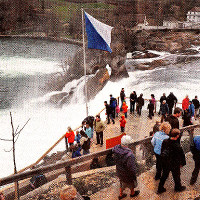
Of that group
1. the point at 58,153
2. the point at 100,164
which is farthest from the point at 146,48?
the point at 100,164

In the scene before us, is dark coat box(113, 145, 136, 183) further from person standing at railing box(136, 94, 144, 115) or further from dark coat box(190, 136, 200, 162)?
person standing at railing box(136, 94, 144, 115)

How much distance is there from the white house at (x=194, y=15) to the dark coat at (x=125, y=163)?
825 inches

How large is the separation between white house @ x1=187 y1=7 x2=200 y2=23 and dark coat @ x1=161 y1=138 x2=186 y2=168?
67.7 ft

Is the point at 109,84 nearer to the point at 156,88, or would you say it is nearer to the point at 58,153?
the point at 156,88

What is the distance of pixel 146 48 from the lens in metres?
22.0

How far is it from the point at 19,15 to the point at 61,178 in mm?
16523

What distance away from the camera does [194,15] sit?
20.0 metres

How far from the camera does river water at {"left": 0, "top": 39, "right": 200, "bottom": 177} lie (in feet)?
54.2

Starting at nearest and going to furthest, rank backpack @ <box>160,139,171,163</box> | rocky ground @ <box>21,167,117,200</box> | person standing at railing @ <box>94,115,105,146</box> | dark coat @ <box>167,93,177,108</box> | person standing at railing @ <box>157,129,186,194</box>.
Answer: person standing at railing @ <box>157,129,186,194</box> → backpack @ <box>160,139,171,163</box> → rocky ground @ <box>21,167,117,200</box> → person standing at railing @ <box>94,115,105,146</box> → dark coat @ <box>167,93,177,108</box>

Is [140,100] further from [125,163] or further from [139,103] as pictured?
[125,163]

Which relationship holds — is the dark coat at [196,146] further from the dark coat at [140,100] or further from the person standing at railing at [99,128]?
the dark coat at [140,100]

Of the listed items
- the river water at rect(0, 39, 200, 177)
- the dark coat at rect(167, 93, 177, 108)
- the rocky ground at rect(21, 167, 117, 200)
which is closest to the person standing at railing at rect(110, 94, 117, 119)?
the dark coat at rect(167, 93, 177, 108)

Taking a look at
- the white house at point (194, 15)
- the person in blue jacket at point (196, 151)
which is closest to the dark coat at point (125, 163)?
the person in blue jacket at point (196, 151)

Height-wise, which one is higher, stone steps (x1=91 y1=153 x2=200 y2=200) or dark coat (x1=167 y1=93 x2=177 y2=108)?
dark coat (x1=167 y1=93 x2=177 y2=108)
